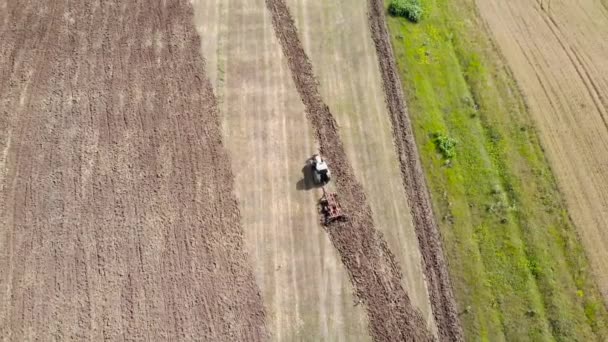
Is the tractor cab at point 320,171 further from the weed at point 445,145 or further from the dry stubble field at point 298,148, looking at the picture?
the weed at point 445,145

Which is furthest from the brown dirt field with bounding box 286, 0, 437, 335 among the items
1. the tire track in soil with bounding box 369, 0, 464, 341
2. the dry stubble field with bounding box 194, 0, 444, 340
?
the tire track in soil with bounding box 369, 0, 464, 341

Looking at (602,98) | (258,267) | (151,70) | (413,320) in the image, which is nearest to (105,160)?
(151,70)

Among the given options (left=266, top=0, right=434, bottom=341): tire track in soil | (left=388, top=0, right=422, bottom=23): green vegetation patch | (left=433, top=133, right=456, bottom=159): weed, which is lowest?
(left=266, top=0, right=434, bottom=341): tire track in soil

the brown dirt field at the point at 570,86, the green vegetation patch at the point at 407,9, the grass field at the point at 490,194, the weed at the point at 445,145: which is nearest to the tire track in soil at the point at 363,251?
the grass field at the point at 490,194

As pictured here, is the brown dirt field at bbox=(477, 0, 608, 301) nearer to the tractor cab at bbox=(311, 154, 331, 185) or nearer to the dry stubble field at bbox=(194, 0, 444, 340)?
the dry stubble field at bbox=(194, 0, 444, 340)

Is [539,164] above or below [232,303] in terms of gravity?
above

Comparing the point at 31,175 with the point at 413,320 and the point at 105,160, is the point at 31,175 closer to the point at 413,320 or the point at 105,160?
the point at 105,160

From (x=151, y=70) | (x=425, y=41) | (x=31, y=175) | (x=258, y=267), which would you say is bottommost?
(x=258, y=267)
